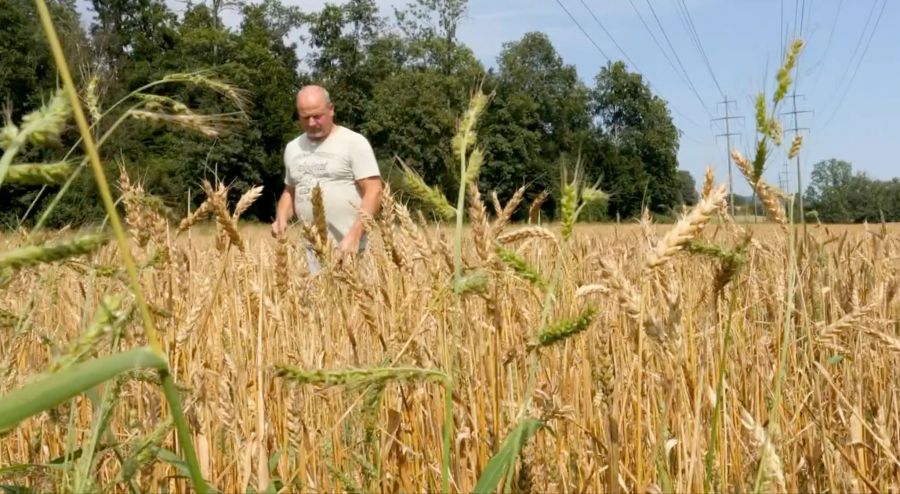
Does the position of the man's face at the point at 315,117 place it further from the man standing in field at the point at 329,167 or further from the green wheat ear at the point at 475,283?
the green wheat ear at the point at 475,283

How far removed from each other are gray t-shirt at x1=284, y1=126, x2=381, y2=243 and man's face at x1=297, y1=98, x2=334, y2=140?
0.05 meters

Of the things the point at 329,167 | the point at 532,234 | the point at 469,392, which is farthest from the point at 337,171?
the point at 532,234

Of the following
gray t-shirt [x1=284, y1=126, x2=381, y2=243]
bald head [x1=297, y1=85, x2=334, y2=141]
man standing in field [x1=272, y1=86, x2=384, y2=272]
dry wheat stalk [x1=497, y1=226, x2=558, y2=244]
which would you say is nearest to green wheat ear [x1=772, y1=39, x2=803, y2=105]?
dry wheat stalk [x1=497, y1=226, x2=558, y2=244]

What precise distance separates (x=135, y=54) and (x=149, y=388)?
45291 mm

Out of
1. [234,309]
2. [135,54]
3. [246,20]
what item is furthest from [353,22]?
[234,309]

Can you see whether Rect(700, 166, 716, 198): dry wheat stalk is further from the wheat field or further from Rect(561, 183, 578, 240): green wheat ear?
Rect(561, 183, 578, 240): green wheat ear

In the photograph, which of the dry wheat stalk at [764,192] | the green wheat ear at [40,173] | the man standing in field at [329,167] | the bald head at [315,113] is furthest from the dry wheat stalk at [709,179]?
the bald head at [315,113]

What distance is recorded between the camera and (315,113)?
4621mm

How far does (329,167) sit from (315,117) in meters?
0.28

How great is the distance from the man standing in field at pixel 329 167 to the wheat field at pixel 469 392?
7.73 ft

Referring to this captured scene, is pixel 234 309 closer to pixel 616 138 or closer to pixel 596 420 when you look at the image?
pixel 596 420

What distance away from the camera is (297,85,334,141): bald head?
15.2ft

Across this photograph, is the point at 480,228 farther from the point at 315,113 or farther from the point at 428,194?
the point at 315,113

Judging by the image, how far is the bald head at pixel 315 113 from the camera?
4.62 m
